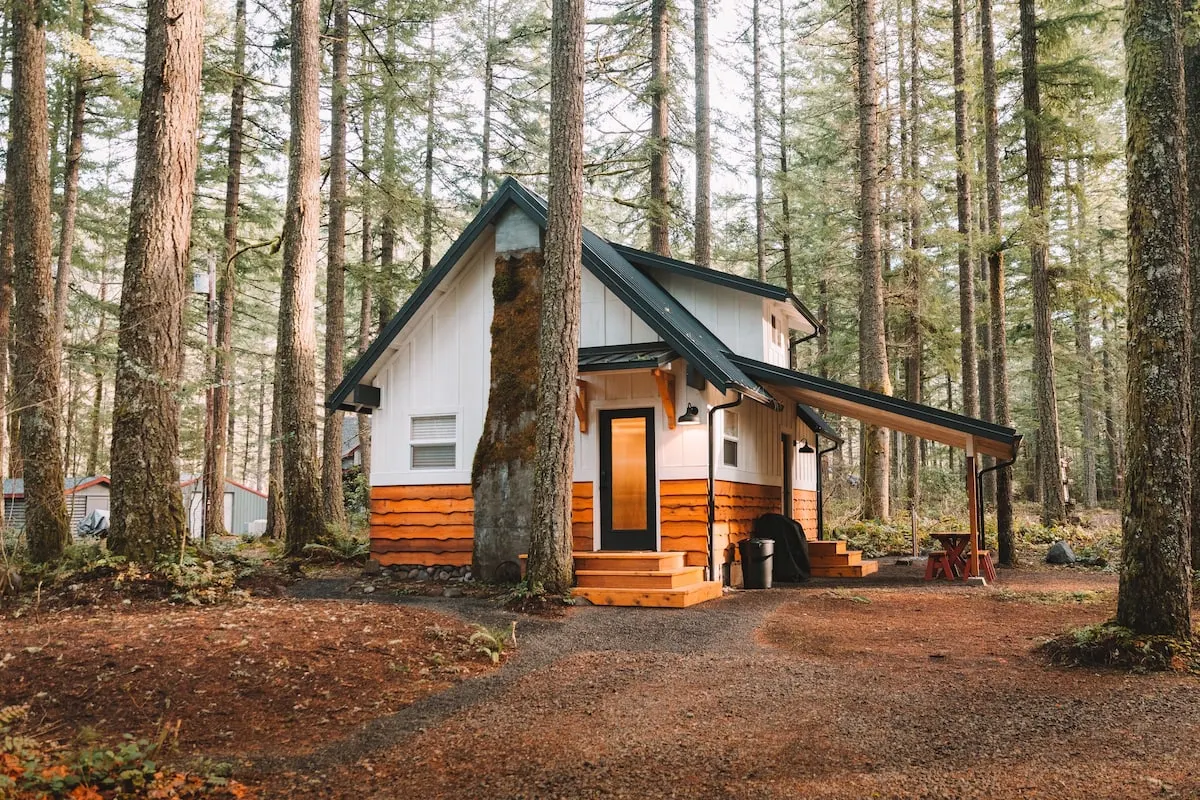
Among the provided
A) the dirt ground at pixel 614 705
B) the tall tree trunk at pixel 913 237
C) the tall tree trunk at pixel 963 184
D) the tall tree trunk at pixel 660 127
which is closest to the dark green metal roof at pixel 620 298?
the dirt ground at pixel 614 705

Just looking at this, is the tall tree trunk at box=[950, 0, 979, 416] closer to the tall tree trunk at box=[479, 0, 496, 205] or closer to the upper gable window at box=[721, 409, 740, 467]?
the upper gable window at box=[721, 409, 740, 467]

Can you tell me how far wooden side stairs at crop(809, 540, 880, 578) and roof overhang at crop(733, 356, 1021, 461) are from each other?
2.38 meters

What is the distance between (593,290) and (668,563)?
14.2 ft

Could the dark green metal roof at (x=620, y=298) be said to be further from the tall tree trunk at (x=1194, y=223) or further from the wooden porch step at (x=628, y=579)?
the tall tree trunk at (x=1194, y=223)

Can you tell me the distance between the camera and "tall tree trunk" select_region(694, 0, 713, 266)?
17406mm

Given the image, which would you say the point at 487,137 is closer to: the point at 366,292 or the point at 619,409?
the point at 366,292

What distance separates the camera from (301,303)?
1276 cm

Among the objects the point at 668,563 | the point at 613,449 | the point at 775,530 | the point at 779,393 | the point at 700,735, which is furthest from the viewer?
the point at 779,393

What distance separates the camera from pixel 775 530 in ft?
43.5

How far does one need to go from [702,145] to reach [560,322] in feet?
31.3

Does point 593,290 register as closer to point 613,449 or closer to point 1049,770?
point 613,449

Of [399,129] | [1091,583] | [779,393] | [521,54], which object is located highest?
[521,54]

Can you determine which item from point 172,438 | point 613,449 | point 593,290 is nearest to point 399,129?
point 593,290

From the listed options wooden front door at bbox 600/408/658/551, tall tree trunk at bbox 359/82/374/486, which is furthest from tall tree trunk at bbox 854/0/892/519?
tall tree trunk at bbox 359/82/374/486
